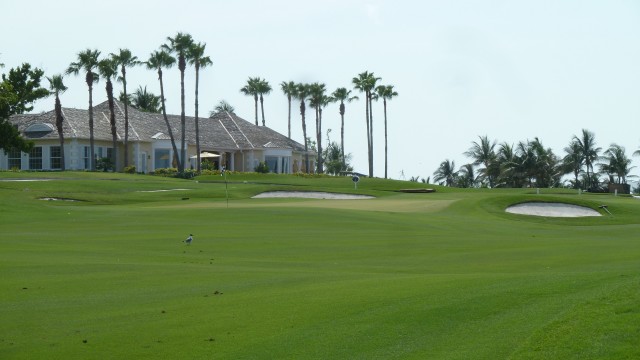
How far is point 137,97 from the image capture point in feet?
436

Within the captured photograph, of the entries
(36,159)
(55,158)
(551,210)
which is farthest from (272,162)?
(551,210)

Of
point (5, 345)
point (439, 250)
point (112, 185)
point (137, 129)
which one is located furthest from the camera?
point (137, 129)

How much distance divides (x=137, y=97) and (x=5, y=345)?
402ft

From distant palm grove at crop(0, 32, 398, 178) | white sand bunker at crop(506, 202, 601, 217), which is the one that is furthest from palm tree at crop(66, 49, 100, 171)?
white sand bunker at crop(506, 202, 601, 217)

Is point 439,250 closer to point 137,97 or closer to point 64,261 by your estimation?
point 64,261

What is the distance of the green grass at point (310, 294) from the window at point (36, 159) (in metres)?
60.8

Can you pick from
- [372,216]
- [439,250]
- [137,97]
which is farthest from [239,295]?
[137,97]

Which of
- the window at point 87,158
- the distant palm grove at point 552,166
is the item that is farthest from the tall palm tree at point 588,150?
the window at point 87,158

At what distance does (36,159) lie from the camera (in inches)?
3580

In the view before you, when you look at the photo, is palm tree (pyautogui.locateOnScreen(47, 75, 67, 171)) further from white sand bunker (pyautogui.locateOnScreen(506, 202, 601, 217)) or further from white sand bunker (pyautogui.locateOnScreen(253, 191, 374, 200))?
white sand bunker (pyautogui.locateOnScreen(506, 202, 601, 217))

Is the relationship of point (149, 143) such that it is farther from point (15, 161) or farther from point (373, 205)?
point (373, 205)

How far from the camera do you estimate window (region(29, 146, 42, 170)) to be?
90812 millimetres

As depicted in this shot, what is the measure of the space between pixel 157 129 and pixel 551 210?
197 feet

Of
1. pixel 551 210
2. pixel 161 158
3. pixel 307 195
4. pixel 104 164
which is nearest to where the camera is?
pixel 551 210
